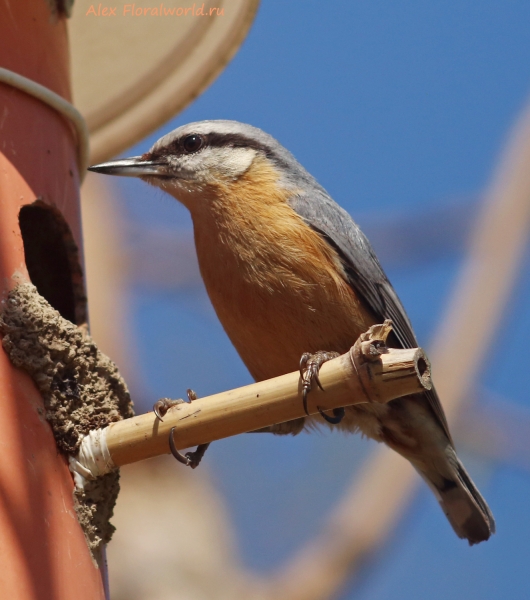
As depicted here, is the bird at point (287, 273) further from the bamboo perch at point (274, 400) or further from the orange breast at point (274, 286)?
the bamboo perch at point (274, 400)

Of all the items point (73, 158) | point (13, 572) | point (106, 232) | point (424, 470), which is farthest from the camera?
point (106, 232)

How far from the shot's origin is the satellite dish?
13.1ft

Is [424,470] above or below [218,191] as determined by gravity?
below

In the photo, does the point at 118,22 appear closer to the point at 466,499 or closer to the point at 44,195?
the point at 44,195

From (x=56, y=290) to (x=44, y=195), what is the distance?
508 mm

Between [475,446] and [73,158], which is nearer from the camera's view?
[73,158]

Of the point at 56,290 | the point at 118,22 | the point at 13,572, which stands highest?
the point at 118,22

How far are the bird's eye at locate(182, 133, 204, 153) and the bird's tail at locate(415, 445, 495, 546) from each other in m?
1.74

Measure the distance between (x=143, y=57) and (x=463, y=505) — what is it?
8.39ft

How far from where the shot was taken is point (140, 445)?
2.60 metres

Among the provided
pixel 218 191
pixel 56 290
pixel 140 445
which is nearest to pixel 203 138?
pixel 218 191

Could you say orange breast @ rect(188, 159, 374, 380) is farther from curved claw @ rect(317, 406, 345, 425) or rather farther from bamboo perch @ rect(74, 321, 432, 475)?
bamboo perch @ rect(74, 321, 432, 475)

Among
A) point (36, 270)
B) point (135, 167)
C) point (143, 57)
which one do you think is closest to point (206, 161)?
point (135, 167)

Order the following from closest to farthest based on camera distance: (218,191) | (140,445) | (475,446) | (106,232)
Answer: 1. (140,445)
2. (218,191)
3. (475,446)
4. (106,232)
